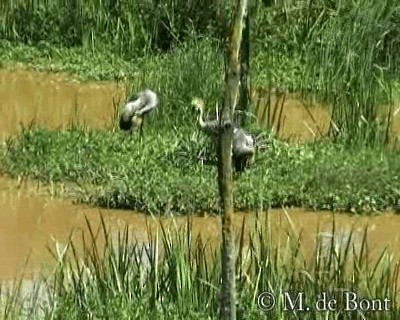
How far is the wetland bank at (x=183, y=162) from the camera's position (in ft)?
17.3

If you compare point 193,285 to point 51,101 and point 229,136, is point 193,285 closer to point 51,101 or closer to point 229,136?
point 229,136

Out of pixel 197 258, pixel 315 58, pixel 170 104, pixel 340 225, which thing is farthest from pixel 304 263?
pixel 315 58

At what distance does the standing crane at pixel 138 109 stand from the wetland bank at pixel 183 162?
0.14 metres

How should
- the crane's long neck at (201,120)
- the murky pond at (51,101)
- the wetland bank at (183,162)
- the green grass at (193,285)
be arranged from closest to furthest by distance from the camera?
the green grass at (193,285) < the wetland bank at (183,162) < the crane's long neck at (201,120) < the murky pond at (51,101)

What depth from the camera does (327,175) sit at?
8031 mm

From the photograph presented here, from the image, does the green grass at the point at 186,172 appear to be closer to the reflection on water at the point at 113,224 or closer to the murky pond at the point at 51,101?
the reflection on water at the point at 113,224

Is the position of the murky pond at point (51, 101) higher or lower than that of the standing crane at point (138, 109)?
A: lower

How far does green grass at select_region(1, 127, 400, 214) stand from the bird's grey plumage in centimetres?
15

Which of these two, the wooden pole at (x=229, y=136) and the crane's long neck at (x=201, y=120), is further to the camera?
the crane's long neck at (x=201, y=120)

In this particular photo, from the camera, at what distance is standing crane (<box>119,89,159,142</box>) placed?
8734 mm

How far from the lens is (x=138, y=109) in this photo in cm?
870

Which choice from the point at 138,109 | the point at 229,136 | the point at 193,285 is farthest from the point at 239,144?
the point at 229,136

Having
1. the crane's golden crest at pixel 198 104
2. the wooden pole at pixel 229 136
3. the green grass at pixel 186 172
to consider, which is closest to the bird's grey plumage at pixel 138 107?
the green grass at pixel 186 172

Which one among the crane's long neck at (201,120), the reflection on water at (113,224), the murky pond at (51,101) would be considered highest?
the crane's long neck at (201,120)
